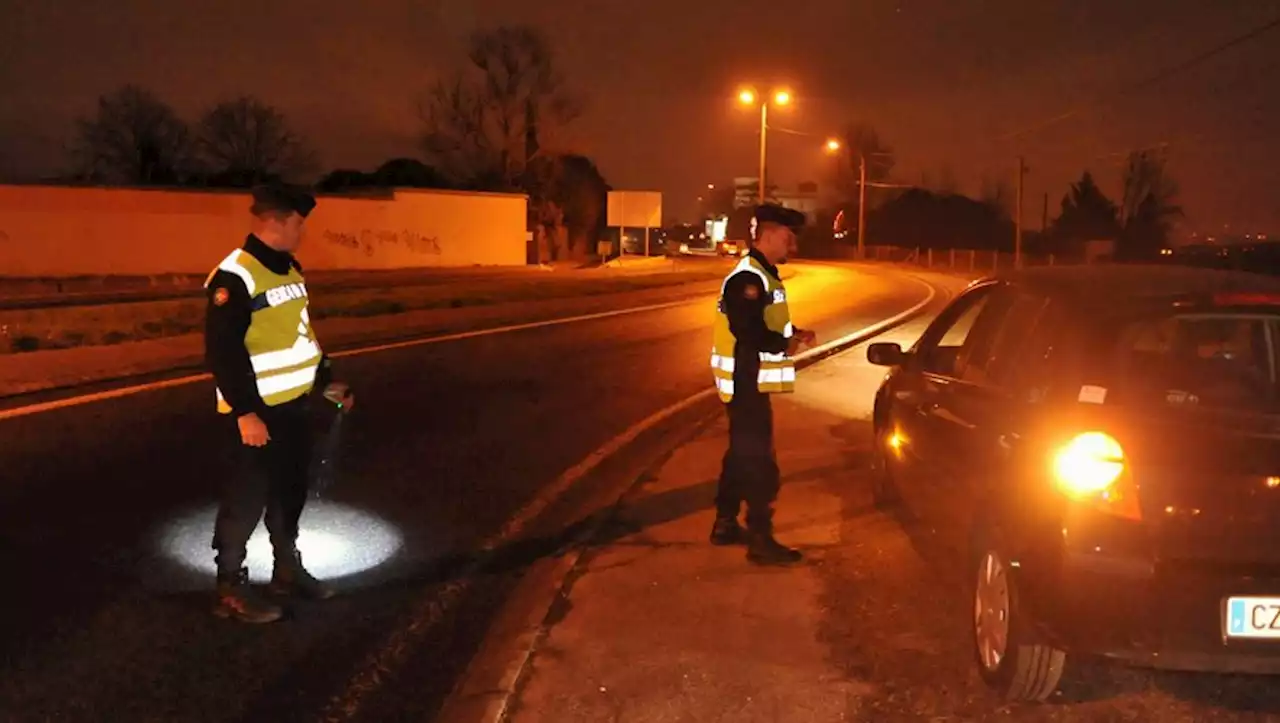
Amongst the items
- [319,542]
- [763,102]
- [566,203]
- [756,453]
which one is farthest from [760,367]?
[566,203]

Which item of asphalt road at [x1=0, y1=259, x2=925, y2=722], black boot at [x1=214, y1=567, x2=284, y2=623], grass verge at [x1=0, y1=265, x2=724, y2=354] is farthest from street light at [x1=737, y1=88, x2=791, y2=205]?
black boot at [x1=214, y1=567, x2=284, y2=623]

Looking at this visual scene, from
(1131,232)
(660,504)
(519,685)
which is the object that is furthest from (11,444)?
(1131,232)

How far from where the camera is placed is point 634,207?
5288 cm

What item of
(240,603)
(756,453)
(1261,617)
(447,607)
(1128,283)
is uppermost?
(1128,283)

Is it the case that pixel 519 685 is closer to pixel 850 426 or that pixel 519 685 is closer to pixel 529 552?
pixel 529 552

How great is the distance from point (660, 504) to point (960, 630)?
8.63ft

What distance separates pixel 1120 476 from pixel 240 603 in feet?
11.9

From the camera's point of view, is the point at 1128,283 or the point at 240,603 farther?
the point at 240,603

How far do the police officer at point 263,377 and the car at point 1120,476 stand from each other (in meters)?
2.87

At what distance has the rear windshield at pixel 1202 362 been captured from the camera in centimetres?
400

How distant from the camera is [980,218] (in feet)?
332

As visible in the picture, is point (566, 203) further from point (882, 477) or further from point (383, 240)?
point (882, 477)

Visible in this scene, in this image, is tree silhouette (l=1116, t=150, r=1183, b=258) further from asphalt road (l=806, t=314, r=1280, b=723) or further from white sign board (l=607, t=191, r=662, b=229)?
asphalt road (l=806, t=314, r=1280, b=723)

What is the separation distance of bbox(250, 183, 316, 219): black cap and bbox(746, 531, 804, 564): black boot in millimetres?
2722
